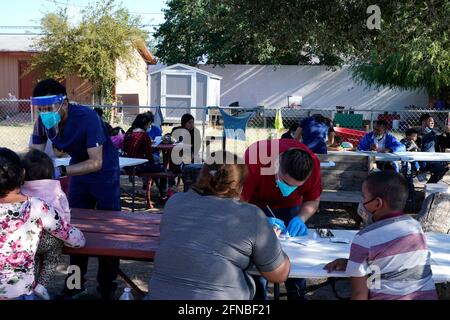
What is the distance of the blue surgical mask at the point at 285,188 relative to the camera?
340 cm

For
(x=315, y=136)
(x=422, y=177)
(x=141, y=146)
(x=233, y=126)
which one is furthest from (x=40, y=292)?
(x=233, y=126)

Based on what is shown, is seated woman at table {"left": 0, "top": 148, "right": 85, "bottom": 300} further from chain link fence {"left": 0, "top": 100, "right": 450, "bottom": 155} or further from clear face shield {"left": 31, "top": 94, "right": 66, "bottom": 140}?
chain link fence {"left": 0, "top": 100, "right": 450, "bottom": 155}

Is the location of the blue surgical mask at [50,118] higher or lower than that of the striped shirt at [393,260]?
higher

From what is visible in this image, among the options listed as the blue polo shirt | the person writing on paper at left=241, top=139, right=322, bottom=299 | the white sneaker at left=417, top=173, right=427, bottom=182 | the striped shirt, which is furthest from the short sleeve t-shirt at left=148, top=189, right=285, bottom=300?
the white sneaker at left=417, top=173, right=427, bottom=182

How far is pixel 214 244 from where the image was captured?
89.8 inches

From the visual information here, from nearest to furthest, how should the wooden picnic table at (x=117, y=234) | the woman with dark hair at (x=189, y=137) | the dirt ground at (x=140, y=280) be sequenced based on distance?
the wooden picnic table at (x=117, y=234)
the dirt ground at (x=140, y=280)
the woman with dark hair at (x=189, y=137)

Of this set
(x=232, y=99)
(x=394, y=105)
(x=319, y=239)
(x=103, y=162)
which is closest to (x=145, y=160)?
(x=103, y=162)

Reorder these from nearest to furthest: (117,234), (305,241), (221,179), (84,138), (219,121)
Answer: (221,179) < (305,241) < (117,234) < (84,138) < (219,121)

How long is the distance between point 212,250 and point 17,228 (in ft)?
3.75

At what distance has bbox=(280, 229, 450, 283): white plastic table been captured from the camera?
2.70 meters

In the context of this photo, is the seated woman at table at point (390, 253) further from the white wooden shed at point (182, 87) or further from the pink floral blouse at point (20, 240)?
the white wooden shed at point (182, 87)

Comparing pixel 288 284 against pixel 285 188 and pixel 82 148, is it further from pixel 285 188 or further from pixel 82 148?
pixel 82 148

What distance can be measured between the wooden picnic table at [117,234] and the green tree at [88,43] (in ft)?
56.3

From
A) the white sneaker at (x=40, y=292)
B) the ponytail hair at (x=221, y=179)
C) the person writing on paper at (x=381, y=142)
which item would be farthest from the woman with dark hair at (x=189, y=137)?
the ponytail hair at (x=221, y=179)
